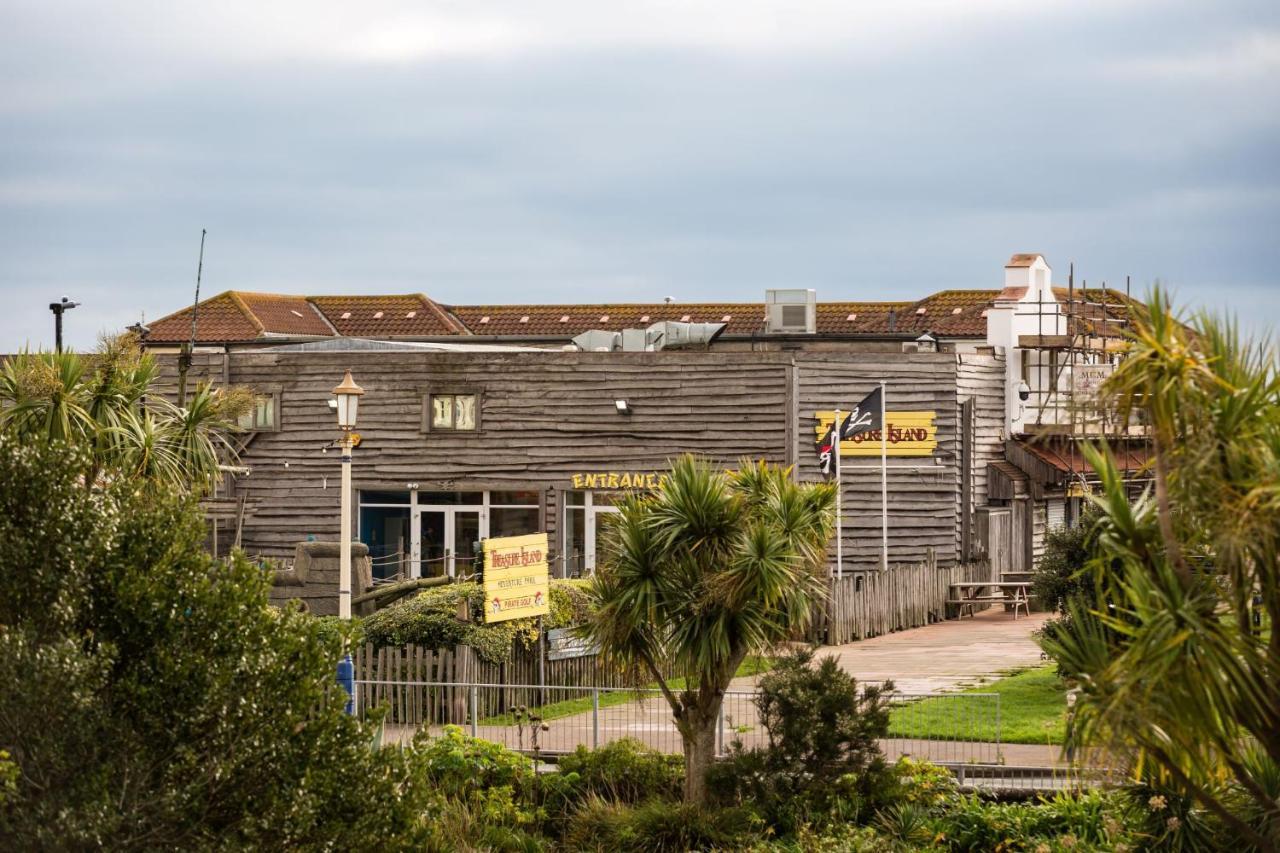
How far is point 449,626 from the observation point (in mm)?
23078

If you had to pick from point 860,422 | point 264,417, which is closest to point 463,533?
point 264,417

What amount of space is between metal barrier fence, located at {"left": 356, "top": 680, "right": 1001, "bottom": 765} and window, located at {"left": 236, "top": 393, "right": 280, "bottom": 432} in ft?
55.6

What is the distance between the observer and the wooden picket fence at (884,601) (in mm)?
29844

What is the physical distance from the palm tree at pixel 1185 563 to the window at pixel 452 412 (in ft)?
94.2

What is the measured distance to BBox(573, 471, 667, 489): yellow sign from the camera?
36250 millimetres

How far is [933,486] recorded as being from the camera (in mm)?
35719

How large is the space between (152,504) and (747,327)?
4244 cm

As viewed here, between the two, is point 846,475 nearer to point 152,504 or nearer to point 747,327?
point 747,327

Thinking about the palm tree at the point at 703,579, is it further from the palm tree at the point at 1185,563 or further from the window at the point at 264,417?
the window at the point at 264,417

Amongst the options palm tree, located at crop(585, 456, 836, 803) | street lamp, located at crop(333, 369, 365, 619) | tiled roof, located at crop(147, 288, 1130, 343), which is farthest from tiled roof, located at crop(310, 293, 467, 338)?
palm tree, located at crop(585, 456, 836, 803)

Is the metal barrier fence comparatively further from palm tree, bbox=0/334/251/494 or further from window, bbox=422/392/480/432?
window, bbox=422/392/480/432

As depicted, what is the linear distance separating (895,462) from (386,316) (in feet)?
85.9

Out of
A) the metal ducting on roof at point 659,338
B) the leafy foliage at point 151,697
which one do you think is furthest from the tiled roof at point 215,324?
the leafy foliage at point 151,697

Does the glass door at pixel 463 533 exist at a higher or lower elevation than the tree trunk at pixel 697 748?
higher
